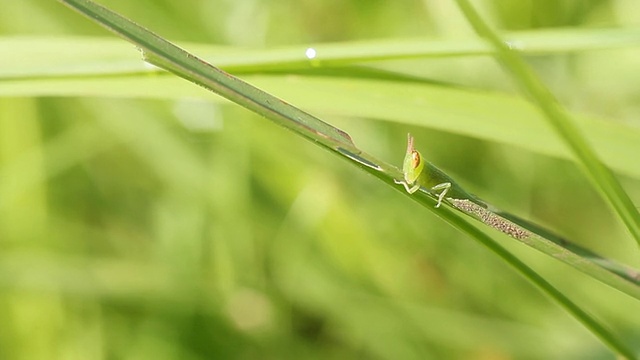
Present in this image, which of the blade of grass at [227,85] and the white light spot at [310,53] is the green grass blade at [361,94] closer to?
the white light spot at [310,53]

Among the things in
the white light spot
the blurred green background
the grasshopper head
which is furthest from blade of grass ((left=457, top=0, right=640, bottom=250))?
the blurred green background

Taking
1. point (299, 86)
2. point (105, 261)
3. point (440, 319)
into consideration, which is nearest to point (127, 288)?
point (105, 261)

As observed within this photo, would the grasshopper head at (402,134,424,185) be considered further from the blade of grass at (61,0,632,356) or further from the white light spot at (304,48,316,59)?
the white light spot at (304,48,316,59)

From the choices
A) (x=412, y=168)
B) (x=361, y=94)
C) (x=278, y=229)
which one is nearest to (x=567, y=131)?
(x=412, y=168)

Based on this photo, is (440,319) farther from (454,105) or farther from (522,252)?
(454,105)

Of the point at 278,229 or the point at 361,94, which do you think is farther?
the point at 278,229

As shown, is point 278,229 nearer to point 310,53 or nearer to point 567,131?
point 310,53
